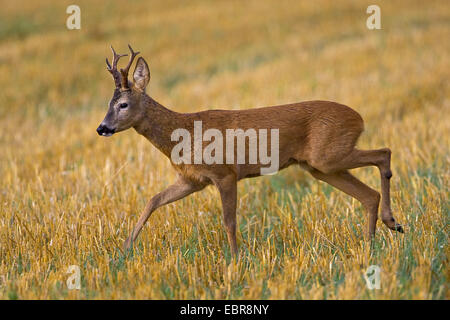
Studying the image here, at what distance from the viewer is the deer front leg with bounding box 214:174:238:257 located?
17.0ft

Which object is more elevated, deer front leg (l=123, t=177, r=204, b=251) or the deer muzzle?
the deer muzzle

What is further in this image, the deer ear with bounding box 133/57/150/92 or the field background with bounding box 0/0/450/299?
the deer ear with bounding box 133/57/150/92

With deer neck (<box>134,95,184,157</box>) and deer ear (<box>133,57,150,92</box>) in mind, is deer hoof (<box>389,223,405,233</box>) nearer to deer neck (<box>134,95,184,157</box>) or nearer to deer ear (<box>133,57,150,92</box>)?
deer neck (<box>134,95,184,157</box>)

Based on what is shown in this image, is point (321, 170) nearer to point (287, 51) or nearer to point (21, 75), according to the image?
point (21, 75)

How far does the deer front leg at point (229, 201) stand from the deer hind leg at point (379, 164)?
81 centimetres

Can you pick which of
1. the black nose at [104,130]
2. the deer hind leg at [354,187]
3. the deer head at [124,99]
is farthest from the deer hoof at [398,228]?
the black nose at [104,130]

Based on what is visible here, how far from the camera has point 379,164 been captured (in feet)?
18.3

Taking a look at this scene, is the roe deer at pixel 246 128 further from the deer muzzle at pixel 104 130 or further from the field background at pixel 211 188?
the field background at pixel 211 188

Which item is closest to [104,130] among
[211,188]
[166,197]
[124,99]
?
[124,99]

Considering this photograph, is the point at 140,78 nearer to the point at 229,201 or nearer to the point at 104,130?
the point at 104,130

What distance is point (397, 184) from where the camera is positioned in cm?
709

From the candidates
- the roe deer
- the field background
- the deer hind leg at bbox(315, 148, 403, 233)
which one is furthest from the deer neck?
the deer hind leg at bbox(315, 148, 403, 233)

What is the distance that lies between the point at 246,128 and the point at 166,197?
926 millimetres

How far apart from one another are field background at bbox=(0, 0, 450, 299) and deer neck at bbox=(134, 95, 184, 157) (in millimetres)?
864
